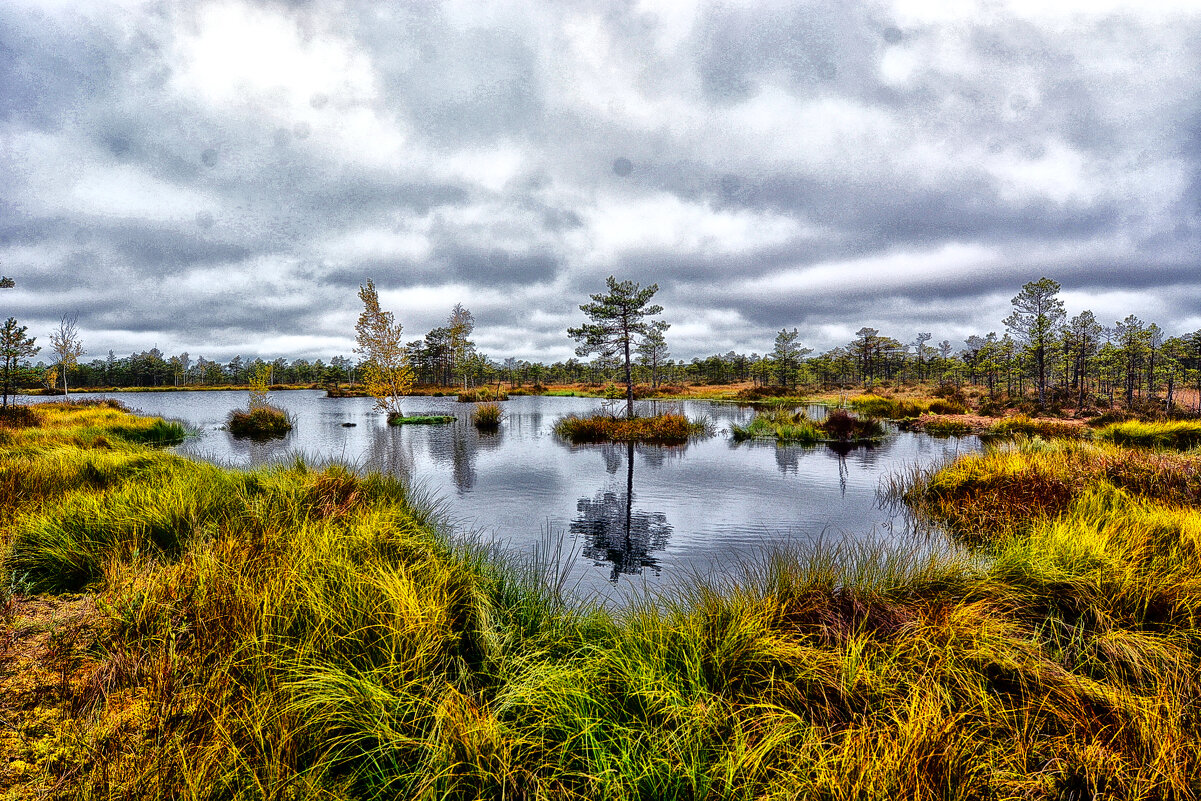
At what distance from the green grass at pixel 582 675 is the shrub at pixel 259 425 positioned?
2000cm

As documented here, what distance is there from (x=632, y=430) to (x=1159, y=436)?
774 inches

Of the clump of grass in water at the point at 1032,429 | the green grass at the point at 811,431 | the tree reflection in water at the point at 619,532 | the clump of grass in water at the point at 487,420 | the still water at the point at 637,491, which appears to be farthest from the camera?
the clump of grass in water at the point at 487,420

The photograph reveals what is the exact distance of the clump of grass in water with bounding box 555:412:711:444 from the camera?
21.5m

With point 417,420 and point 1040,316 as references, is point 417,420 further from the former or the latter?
point 1040,316

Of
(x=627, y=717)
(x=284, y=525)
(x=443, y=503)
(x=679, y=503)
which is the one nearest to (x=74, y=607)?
(x=284, y=525)

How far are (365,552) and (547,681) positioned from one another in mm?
2908

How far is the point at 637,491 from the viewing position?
37.7ft

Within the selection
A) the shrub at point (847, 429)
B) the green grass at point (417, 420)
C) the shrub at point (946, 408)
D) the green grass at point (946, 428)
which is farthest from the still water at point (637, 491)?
the shrub at point (946, 408)

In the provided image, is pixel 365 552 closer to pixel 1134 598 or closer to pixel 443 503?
pixel 443 503

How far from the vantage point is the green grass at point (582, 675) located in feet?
7.16

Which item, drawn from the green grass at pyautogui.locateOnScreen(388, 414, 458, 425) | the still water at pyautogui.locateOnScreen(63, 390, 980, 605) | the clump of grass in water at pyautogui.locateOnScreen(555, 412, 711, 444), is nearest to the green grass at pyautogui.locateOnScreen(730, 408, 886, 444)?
the still water at pyautogui.locateOnScreen(63, 390, 980, 605)

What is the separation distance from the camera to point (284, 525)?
5.73 metres

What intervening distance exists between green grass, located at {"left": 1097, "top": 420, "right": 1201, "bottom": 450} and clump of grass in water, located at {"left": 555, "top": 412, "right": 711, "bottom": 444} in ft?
50.7

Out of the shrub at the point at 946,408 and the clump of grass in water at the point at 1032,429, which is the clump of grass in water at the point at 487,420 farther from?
the shrub at the point at 946,408
